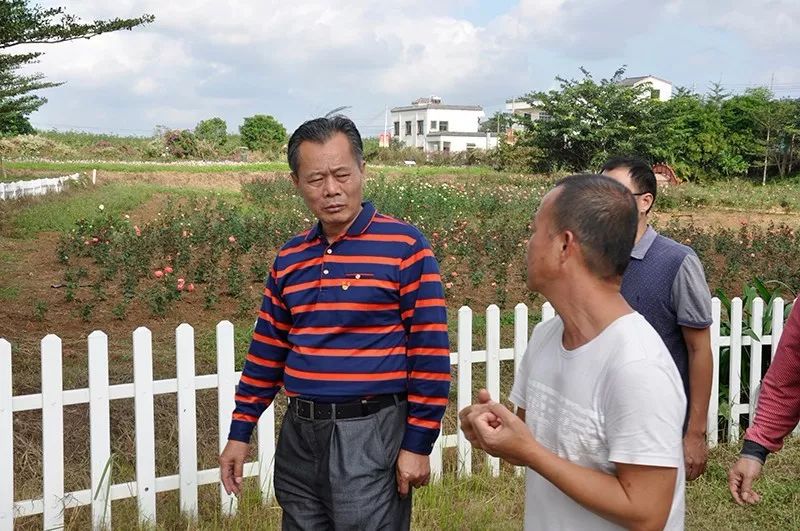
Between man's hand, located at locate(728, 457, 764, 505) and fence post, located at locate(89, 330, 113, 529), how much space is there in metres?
2.33

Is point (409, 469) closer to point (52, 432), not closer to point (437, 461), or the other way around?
point (52, 432)

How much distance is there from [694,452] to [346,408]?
1184 mm

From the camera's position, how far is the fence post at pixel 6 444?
3.19m

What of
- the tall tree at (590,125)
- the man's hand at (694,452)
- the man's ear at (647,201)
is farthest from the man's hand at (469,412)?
the tall tree at (590,125)

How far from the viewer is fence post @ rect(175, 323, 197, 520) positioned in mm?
3473

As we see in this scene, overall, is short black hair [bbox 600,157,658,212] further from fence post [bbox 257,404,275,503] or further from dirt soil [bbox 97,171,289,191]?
dirt soil [bbox 97,171,289,191]

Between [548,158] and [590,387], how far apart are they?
29.0 meters

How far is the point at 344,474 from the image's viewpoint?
207 cm

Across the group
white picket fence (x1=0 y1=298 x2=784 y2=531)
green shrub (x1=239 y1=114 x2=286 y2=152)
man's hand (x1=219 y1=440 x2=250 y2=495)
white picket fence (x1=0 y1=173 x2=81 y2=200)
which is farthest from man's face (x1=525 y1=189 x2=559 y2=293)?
green shrub (x1=239 y1=114 x2=286 y2=152)

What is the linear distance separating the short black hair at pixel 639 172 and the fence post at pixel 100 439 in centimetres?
206

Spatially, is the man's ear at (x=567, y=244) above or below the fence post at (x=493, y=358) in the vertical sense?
above

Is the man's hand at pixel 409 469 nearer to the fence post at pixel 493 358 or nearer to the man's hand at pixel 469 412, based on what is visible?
the man's hand at pixel 469 412

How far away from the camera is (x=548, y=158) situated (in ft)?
97.6

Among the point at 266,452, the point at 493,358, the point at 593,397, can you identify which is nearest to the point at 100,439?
the point at 266,452
